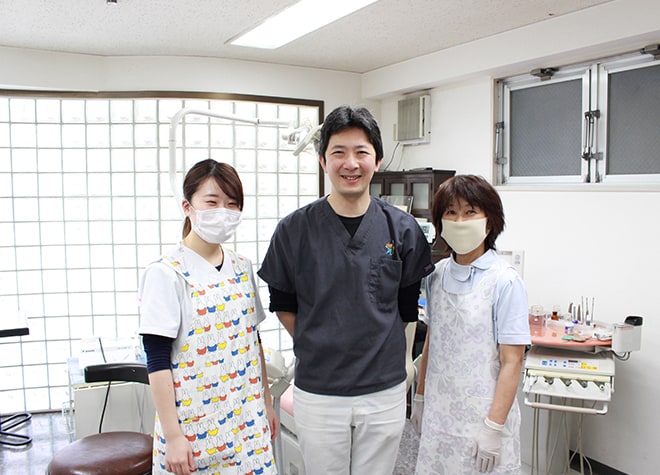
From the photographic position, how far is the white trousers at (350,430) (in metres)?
1.65

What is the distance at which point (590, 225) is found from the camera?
3197 millimetres

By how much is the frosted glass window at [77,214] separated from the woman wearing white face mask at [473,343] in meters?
2.87

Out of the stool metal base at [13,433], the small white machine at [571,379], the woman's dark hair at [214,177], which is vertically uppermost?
the woman's dark hair at [214,177]

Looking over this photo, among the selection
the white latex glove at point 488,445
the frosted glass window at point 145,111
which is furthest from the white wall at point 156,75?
the white latex glove at point 488,445

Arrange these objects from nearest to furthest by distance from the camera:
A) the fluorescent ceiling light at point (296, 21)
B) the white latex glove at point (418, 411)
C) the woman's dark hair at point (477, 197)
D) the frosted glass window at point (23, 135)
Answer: the woman's dark hair at point (477, 197) < the white latex glove at point (418, 411) < the fluorescent ceiling light at point (296, 21) < the frosted glass window at point (23, 135)

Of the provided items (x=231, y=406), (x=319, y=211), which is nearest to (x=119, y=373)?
(x=231, y=406)

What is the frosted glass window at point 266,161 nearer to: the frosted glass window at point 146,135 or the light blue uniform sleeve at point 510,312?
the frosted glass window at point 146,135

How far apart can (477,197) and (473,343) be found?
0.43 m

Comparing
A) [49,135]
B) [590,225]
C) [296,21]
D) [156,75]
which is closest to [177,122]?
[296,21]

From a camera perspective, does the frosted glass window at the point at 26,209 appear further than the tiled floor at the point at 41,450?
Yes

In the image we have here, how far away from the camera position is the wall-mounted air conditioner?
4.29m

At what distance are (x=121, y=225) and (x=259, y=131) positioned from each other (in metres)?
1.26

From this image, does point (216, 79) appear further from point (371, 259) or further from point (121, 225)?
point (371, 259)

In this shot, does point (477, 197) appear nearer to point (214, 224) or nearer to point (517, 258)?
point (214, 224)
